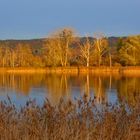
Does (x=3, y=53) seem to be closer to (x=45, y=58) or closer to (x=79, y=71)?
(x=45, y=58)

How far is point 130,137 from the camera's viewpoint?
6859 mm

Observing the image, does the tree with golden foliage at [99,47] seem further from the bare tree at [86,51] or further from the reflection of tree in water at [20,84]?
the reflection of tree in water at [20,84]

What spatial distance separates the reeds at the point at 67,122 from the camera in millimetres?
6562

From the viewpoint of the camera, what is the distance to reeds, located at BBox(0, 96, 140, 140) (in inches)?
258

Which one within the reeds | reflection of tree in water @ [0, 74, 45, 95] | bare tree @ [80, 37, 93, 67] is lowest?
reflection of tree in water @ [0, 74, 45, 95]

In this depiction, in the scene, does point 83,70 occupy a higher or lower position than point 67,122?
lower

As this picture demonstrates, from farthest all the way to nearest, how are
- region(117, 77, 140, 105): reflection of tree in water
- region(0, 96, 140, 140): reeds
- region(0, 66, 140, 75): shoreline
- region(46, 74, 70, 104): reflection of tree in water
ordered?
region(0, 66, 140, 75): shoreline, region(46, 74, 70, 104): reflection of tree in water, region(117, 77, 140, 105): reflection of tree in water, region(0, 96, 140, 140): reeds

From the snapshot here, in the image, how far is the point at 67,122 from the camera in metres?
7.02

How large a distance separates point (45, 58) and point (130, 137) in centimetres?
7960

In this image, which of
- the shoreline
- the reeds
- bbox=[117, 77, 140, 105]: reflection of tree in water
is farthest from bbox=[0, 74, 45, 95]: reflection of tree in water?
the shoreline

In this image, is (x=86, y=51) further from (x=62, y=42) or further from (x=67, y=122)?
(x=67, y=122)

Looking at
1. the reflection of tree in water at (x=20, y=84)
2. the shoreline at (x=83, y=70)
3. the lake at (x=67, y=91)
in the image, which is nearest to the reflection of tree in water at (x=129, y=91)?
Answer: the lake at (x=67, y=91)

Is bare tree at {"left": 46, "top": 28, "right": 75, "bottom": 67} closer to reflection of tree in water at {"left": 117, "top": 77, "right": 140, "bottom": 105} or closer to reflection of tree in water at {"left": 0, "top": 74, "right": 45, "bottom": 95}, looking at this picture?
reflection of tree in water at {"left": 0, "top": 74, "right": 45, "bottom": 95}

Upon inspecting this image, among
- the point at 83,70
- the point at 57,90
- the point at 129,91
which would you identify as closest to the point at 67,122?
the point at 129,91
